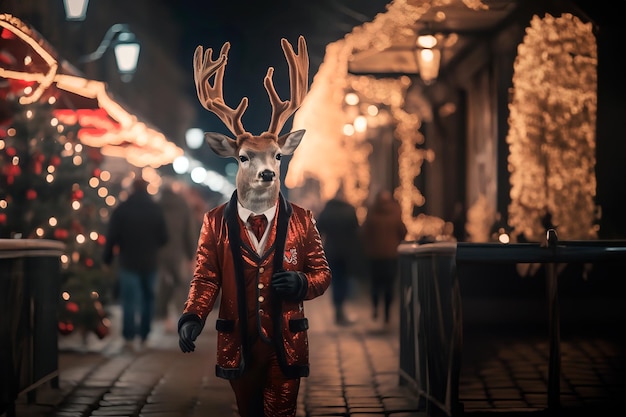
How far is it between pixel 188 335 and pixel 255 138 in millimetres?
1171

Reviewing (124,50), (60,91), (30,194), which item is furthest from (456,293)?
(124,50)

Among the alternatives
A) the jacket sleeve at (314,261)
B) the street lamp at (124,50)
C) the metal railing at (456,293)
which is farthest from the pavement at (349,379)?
the street lamp at (124,50)

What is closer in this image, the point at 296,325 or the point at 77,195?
the point at 296,325

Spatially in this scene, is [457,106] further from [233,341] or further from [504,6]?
[233,341]

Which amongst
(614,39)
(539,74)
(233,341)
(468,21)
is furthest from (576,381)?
(468,21)

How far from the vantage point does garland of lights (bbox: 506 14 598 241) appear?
40.1 feet

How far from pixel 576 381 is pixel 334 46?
1142cm

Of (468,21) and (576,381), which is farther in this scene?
(468,21)

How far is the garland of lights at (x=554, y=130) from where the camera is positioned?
12.2 metres

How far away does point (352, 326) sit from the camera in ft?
56.0

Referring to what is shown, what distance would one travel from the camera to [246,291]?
6.39 m

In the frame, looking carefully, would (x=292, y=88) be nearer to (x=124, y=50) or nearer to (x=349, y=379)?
(x=349, y=379)

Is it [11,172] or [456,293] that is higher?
[11,172]

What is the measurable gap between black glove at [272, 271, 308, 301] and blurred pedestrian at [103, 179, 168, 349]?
8.21 metres
